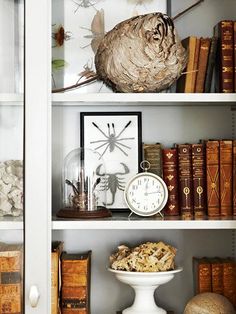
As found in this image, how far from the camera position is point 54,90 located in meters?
2.43

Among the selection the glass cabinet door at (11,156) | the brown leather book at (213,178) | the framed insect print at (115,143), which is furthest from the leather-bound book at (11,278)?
the brown leather book at (213,178)

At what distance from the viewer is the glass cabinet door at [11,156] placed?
2016 mm

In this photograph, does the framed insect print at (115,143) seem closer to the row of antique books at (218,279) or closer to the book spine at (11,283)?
the row of antique books at (218,279)

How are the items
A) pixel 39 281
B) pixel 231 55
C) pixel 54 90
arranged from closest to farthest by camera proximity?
pixel 39 281
pixel 231 55
pixel 54 90

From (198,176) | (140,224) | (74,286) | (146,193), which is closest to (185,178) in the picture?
(198,176)

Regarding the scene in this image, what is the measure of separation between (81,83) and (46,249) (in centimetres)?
68

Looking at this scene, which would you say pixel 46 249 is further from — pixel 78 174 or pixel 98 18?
pixel 98 18

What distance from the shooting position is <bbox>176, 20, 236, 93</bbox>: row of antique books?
2.26 metres

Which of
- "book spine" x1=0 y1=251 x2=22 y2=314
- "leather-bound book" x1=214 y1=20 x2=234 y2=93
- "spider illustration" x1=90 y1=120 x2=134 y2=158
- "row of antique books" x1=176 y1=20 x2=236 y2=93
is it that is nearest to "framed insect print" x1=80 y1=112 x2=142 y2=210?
"spider illustration" x1=90 y1=120 x2=134 y2=158

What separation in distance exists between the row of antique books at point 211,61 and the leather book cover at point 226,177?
20 centimetres

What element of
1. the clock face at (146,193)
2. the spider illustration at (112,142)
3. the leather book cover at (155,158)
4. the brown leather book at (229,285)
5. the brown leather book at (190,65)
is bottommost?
the brown leather book at (229,285)

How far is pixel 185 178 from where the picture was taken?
2.30 meters

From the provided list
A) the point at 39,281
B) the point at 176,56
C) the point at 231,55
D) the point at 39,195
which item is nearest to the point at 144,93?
the point at 176,56

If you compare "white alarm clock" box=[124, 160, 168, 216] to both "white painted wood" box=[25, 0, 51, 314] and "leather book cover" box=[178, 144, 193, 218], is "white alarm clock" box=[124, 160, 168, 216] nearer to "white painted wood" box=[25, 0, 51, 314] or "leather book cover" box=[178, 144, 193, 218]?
"leather book cover" box=[178, 144, 193, 218]
